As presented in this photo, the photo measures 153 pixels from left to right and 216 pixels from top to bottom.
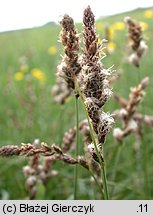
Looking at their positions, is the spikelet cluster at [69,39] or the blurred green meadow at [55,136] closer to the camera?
the spikelet cluster at [69,39]

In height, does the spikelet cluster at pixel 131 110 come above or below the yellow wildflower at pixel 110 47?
below

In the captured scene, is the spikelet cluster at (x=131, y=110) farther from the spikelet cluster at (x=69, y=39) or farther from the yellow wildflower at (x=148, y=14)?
the yellow wildflower at (x=148, y=14)

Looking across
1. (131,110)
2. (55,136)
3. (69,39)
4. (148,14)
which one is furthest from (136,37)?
(148,14)

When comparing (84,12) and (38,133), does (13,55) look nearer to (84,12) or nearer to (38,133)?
(38,133)

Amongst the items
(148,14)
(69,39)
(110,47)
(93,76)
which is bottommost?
(93,76)

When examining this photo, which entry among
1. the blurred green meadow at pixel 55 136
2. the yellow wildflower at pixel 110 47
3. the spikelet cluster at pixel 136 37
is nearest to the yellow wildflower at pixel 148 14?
the blurred green meadow at pixel 55 136

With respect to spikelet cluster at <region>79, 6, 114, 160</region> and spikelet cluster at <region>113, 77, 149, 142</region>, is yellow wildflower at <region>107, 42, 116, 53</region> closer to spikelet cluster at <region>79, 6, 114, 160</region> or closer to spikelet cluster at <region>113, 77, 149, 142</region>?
spikelet cluster at <region>113, 77, 149, 142</region>

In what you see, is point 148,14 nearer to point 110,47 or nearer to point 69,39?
point 110,47

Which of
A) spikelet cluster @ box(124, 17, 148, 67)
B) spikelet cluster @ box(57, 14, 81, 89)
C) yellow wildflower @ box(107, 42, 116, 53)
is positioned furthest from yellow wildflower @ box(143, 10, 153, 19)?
spikelet cluster @ box(57, 14, 81, 89)

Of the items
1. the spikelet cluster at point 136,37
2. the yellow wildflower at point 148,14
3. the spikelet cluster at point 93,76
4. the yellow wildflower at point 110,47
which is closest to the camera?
the spikelet cluster at point 93,76
